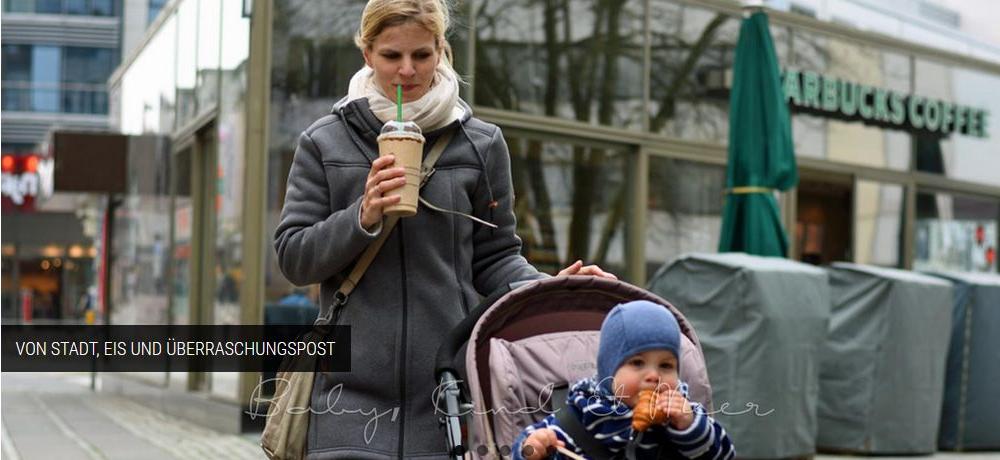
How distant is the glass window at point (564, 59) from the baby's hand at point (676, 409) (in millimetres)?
10117

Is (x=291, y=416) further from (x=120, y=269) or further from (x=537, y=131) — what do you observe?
(x=120, y=269)

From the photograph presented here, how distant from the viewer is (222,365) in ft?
39.1

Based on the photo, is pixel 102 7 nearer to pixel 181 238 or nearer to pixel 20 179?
pixel 20 179

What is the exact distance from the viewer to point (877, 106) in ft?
57.3

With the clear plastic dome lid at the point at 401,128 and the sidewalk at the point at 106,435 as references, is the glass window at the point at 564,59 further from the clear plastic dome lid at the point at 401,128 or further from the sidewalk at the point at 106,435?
the clear plastic dome lid at the point at 401,128

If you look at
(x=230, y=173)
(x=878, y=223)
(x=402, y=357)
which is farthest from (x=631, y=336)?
Answer: (x=878, y=223)

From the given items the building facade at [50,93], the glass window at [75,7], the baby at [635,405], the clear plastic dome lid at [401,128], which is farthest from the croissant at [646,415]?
the glass window at [75,7]

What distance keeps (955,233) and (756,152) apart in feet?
31.1

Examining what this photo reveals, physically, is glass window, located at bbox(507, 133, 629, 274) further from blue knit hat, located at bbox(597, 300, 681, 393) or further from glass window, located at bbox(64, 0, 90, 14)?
glass window, located at bbox(64, 0, 90, 14)

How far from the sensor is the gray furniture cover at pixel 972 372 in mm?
12688

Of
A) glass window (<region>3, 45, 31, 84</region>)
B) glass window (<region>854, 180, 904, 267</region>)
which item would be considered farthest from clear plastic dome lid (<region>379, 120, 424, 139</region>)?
glass window (<region>3, 45, 31, 84</region>)

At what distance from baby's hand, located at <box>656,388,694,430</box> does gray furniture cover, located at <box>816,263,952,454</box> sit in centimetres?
884

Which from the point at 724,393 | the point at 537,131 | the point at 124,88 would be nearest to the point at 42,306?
the point at 124,88

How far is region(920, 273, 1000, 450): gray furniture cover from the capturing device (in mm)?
12688
